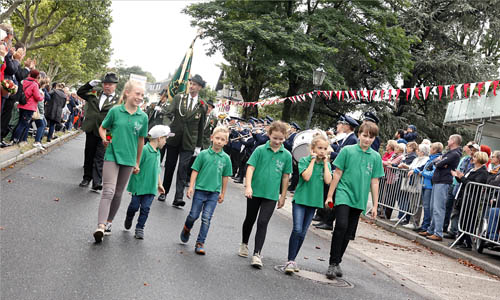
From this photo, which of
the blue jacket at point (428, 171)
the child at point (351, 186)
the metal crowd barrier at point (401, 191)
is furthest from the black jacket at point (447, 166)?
the child at point (351, 186)

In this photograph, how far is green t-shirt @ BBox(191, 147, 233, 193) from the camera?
6.79 m

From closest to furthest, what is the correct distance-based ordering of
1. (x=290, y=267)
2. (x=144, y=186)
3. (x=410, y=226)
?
(x=290, y=267)
(x=144, y=186)
(x=410, y=226)

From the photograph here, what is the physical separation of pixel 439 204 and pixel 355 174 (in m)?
5.30

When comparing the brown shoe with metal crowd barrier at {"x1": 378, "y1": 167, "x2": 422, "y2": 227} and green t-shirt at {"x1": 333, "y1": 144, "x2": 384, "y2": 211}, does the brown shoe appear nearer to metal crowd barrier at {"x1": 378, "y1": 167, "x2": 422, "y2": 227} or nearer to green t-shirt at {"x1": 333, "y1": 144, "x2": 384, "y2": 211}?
metal crowd barrier at {"x1": 378, "y1": 167, "x2": 422, "y2": 227}

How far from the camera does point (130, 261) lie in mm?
5645

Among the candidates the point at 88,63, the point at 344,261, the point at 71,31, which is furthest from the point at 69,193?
the point at 88,63

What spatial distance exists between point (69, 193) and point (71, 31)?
1330 inches

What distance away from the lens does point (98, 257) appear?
5.55 m

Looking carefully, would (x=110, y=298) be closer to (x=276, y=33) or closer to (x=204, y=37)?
(x=276, y=33)

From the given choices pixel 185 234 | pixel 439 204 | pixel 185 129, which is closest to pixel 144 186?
pixel 185 234

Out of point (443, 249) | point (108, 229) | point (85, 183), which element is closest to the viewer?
point (108, 229)

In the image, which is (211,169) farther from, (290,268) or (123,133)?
(290,268)

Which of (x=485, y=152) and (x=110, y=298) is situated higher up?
(x=485, y=152)

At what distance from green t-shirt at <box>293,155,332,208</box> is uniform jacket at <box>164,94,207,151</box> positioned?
3.94 m
